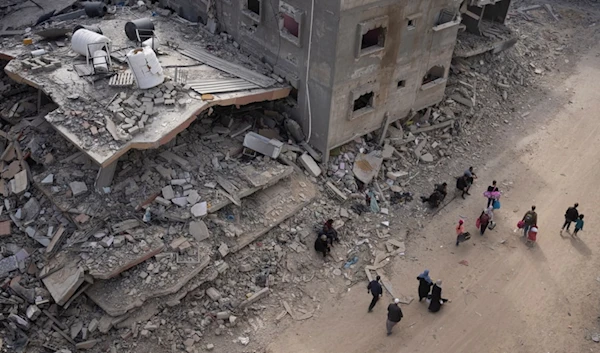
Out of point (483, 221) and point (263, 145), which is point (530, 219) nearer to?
point (483, 221)

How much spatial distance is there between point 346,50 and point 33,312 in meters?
11.5

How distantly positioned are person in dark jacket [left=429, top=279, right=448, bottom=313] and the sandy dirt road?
0.19 metres

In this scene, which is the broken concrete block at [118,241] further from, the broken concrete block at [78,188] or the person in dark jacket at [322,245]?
the person in dark jacket at [322,245]

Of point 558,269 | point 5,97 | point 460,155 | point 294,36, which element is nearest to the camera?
point 558,269

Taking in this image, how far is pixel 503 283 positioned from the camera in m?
16.3

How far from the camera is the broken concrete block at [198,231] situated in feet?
51.3

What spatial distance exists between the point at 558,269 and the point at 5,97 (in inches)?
757

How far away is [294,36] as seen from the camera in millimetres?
17984

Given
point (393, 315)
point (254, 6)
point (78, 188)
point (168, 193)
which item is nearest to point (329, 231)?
point (393, 315)

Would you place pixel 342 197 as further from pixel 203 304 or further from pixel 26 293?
pixel 26 293

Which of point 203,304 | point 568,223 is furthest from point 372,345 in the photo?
point 568,223

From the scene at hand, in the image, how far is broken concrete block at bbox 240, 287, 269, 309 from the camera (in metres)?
15.2

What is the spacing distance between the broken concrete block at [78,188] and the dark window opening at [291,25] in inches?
320

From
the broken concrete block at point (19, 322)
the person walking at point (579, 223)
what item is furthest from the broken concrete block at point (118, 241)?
the person walking at point (579, 223)
